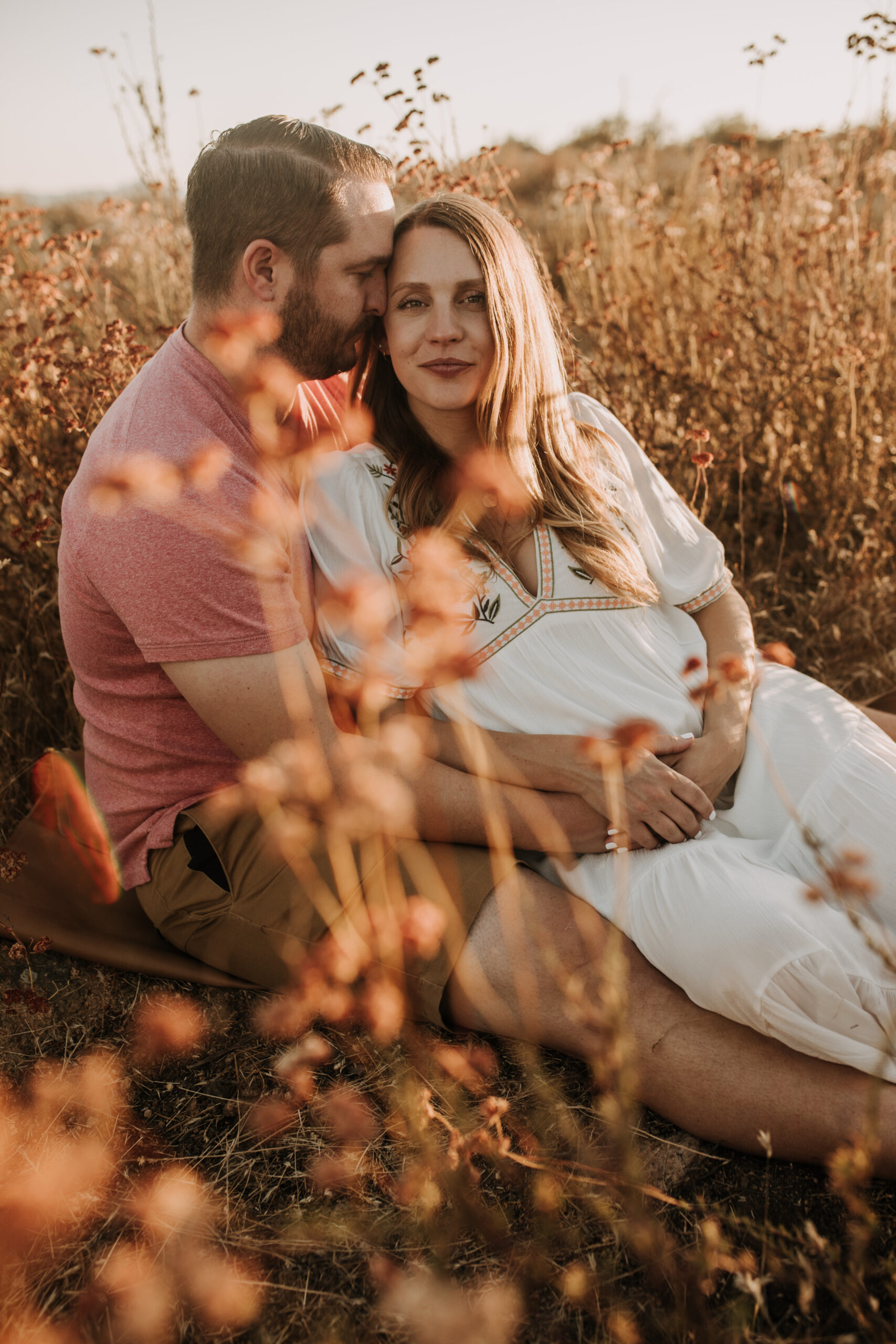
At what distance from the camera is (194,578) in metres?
1.61

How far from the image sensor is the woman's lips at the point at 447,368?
1.97m

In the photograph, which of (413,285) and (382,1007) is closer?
(382,1007)

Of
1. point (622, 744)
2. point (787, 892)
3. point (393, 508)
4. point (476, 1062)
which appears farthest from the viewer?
point (393, 508)

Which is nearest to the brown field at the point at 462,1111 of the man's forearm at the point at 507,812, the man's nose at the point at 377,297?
the man's forearm at the point at 507,812

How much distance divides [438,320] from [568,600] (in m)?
0.67

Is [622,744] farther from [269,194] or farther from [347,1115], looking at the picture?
[269,194]

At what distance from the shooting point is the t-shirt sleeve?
160 centimetres

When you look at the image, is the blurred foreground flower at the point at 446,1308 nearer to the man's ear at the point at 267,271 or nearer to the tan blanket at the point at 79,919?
the tan blanket at the point at 79,919

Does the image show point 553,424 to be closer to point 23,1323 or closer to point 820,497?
point 820,497

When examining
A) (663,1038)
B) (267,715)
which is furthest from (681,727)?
(267,715)

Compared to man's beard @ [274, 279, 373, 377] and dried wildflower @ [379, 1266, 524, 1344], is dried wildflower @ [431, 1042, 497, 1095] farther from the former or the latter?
man's beard @ [274, 279, 373, 377]

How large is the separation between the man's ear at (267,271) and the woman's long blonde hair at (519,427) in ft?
0.91

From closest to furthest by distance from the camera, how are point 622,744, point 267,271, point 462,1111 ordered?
point 462,1111 → point 622,744 → point 267,271

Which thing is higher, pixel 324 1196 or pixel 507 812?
pixel 507 812
